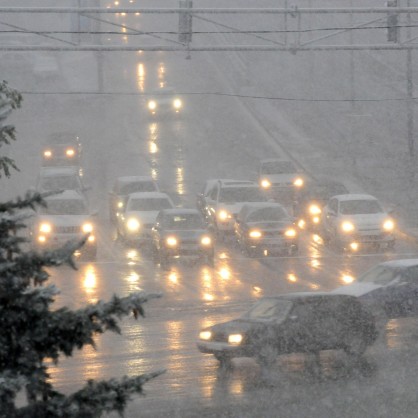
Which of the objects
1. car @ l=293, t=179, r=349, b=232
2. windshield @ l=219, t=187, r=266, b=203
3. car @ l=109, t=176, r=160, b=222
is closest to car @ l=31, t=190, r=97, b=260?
car @ l=109, t=176, r=160, b=222

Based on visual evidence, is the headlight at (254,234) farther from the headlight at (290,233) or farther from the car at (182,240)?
the car at (182,240)

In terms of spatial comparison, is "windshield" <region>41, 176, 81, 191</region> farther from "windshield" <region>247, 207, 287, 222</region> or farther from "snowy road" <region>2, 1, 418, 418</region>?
"windshield" <region>247, 207, 287, 222</region>

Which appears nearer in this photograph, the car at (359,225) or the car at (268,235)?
the car at (268,235)

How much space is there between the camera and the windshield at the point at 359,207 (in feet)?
91.0

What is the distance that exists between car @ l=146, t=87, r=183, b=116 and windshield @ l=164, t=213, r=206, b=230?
28.8 meters

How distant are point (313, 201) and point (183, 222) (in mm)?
7172

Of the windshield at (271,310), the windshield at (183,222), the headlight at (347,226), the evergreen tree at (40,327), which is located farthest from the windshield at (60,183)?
the evergreen tree at (40,327)

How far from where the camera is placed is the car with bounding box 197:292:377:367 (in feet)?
44.4

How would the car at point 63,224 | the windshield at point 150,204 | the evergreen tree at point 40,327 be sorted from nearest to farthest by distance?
the evergreen tree at point 40,327 → the car at point 63,224 → the windshield at point 150,204

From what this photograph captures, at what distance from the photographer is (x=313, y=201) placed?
31.7 metres

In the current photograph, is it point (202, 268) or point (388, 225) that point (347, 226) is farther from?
point (202, 268)

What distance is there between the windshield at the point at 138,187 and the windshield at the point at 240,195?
2.96 m

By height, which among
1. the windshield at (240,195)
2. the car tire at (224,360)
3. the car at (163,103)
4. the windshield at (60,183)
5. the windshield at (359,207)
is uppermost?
the car at (163,103)

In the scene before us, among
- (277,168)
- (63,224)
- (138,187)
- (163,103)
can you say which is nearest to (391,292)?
(63,224)
